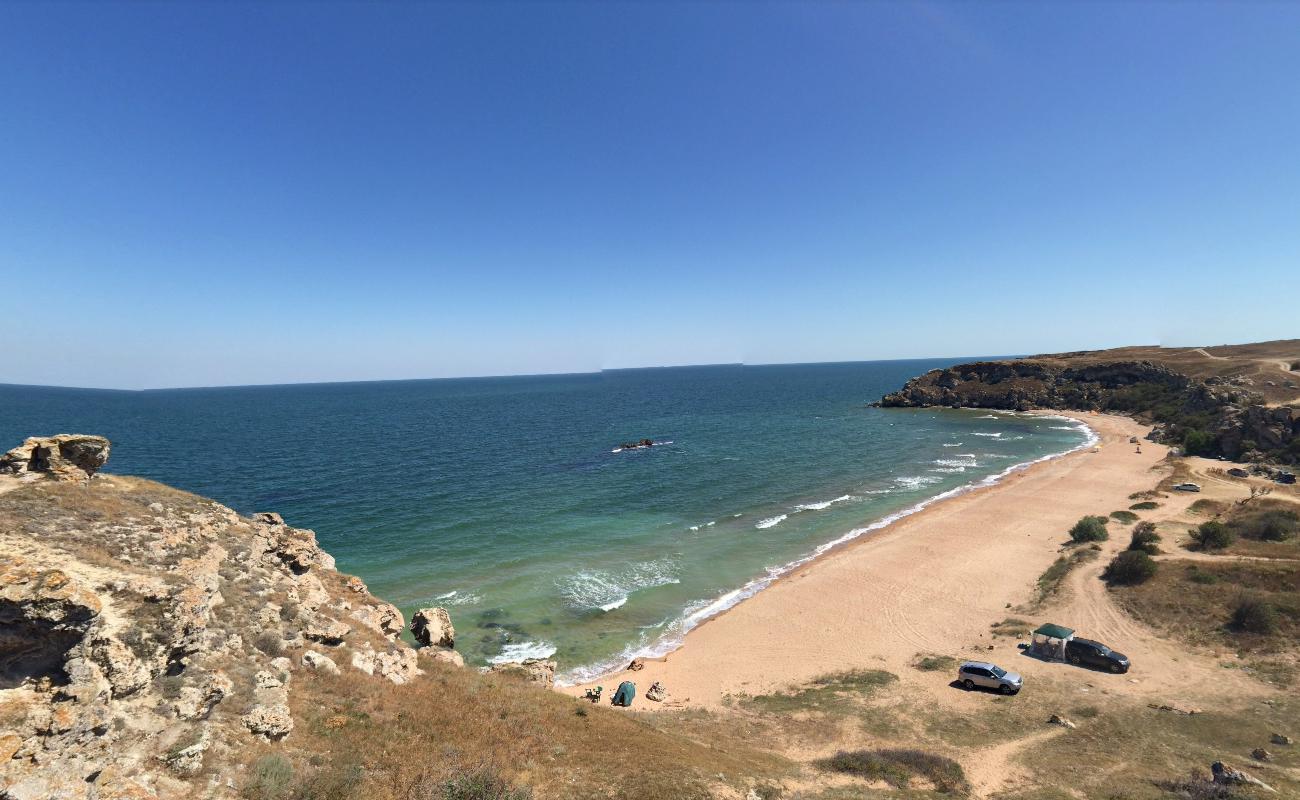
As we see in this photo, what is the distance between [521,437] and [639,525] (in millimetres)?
60592

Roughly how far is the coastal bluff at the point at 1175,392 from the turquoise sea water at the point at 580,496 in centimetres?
1601

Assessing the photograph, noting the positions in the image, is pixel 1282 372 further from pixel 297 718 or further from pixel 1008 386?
pixel 297 718

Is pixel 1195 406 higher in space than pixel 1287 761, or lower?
higher

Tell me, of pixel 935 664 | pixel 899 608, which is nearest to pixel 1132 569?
pixel 899 608

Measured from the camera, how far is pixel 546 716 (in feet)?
61.2

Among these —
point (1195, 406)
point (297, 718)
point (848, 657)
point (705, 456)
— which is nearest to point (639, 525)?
point (848, 657)

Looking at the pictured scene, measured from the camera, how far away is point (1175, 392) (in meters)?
109

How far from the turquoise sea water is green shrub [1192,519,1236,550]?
22.5 metres

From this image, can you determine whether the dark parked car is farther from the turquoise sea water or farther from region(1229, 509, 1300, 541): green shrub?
region(1229, 509, 1300, 541): green shrub

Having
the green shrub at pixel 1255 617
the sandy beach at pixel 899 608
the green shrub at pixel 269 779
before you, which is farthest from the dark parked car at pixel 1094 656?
the green shrub at pixel 269 779

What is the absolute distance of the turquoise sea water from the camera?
123 feet

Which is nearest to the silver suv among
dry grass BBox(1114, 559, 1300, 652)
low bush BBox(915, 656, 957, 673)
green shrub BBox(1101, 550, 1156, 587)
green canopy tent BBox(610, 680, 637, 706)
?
low bush BBox(915, 656, 957, 673)

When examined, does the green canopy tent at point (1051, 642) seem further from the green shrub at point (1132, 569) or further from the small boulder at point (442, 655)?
the small boulder at point (442, 655)

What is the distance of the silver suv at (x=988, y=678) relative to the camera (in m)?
25.2
